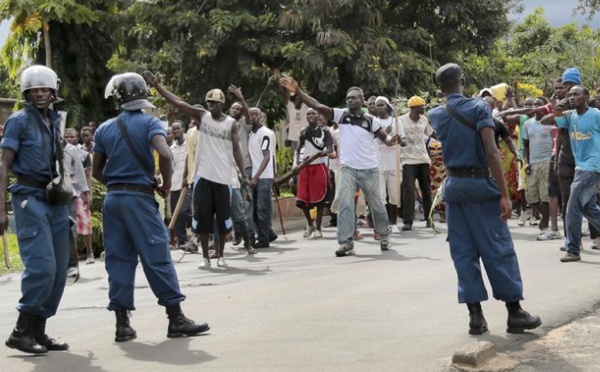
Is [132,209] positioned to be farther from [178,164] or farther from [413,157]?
[413,157]

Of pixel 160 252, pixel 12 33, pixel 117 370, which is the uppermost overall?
pixel 12 33

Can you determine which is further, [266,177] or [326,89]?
[326,89]

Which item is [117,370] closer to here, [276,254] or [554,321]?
[554,321]

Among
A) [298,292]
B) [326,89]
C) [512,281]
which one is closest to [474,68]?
[326,89]

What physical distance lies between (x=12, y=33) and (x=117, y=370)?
2107 cm

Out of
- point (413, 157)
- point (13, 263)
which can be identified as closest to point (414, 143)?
point (413, 157)

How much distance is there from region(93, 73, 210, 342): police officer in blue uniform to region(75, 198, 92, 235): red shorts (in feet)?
20.1

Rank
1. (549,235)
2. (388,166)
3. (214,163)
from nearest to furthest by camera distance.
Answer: (214,163) → (549,235) → (388,166)

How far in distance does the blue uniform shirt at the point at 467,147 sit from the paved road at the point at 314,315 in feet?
3.22

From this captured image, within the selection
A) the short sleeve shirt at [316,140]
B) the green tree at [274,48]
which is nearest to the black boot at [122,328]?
the short sleeve shirt at [316,140]

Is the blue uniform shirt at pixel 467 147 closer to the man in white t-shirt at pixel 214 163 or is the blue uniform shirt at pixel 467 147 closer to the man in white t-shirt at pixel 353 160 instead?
the man in white t-shirt at pixel 214 163

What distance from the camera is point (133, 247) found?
7.95 metres

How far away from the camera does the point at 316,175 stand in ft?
53.7

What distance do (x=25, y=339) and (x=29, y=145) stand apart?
1.34 metres
